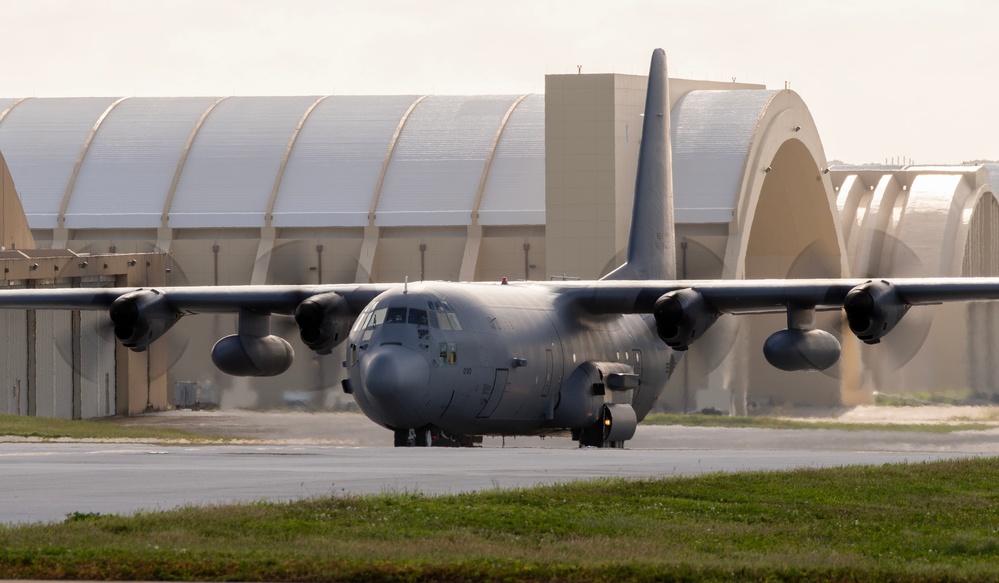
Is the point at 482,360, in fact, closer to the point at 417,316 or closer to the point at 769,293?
the point at 417,316

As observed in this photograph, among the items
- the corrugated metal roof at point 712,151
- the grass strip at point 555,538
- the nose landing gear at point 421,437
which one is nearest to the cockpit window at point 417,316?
the nose landing gear at point 421,437

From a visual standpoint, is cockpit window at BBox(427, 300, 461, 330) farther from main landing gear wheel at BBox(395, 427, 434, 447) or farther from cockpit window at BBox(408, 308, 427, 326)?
main landing gear wheel at BBox(395, 427, 434, 447)

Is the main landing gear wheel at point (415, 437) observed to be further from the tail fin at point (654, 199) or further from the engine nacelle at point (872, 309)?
the tail fin at point (654, 199)

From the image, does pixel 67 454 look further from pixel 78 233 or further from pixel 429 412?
pixel 78 233

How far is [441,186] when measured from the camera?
6197 cm

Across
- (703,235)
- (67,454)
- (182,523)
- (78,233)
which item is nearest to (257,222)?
(78,233)

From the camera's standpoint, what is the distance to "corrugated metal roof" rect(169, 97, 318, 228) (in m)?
62.0

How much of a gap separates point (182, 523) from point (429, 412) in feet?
50.9

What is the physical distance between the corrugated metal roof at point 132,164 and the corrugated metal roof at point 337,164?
197 inches

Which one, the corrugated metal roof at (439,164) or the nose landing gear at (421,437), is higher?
the corrugated metal roof at (439,164)

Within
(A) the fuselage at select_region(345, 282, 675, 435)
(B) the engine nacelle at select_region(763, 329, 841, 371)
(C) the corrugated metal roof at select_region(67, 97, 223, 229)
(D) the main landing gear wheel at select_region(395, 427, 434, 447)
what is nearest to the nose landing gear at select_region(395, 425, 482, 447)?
(D) the main landing gear wheel at select_region(395, 427, 434, 447)

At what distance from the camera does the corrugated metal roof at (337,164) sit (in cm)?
6166

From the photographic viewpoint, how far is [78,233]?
62.3m

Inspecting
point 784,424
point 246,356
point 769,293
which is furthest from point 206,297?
point 784,424
